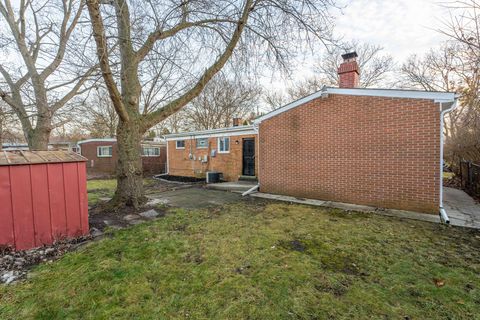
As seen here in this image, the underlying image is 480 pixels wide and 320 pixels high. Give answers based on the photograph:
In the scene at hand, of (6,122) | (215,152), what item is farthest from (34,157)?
(215,152)

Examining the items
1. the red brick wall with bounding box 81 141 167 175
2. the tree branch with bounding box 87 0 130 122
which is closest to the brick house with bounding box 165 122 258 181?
the red brick wall with bounding box 81 141 167 175

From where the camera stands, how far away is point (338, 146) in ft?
23.0

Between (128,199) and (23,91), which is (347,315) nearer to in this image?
(128,199)

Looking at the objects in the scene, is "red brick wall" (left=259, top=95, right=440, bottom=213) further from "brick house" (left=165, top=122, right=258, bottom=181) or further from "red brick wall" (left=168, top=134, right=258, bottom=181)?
"red brick wall" (left=168, top=134, right=258, bottom=181)

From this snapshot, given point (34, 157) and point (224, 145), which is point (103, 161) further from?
point (34, 157)

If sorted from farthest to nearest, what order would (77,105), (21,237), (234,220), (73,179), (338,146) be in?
(77,105) → (338,146) → (234,220) → (73,179) → (21,237)

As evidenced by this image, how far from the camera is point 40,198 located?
12.8 ft

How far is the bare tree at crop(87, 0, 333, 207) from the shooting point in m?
5.96

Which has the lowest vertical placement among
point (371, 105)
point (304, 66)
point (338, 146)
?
point (338, 146)

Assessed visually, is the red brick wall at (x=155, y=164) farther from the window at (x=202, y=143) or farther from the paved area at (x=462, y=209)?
the paved area at (x=462, y=209)

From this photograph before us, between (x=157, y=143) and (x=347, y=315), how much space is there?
19.9 meters

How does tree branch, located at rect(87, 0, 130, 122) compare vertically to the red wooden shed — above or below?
above

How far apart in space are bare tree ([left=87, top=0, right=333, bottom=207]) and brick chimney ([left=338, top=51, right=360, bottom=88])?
1.33 m

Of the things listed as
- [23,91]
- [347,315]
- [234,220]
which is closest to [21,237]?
[234,220]
